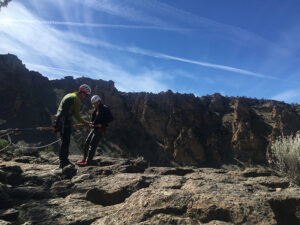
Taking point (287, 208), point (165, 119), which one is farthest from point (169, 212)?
point (165, 119)

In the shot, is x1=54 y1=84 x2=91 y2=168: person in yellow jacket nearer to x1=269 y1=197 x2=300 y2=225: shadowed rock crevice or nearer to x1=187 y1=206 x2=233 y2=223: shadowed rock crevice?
x1=187 y1=206 x2=233 y2=223: shadowed rock crevice

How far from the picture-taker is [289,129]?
153 feet

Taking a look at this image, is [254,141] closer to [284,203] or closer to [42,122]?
[42,122]

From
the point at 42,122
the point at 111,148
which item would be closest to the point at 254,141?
the point at 111,148

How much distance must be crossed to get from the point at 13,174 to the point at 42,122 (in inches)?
2011

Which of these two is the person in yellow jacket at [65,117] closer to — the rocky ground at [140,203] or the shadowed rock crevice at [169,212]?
the rocky ground at [140,203]

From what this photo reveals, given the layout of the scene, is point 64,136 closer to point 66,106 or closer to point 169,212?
point 66,106

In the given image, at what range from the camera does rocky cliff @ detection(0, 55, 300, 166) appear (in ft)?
168

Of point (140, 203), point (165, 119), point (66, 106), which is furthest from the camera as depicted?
point (165, 119)

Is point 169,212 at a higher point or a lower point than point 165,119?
lower

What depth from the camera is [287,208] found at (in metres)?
3.75

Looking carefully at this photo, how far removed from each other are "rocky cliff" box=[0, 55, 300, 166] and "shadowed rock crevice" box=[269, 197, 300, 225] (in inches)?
1809

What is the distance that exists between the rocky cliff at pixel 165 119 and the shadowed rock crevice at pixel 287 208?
151 ft

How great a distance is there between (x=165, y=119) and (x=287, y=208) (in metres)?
57.7
